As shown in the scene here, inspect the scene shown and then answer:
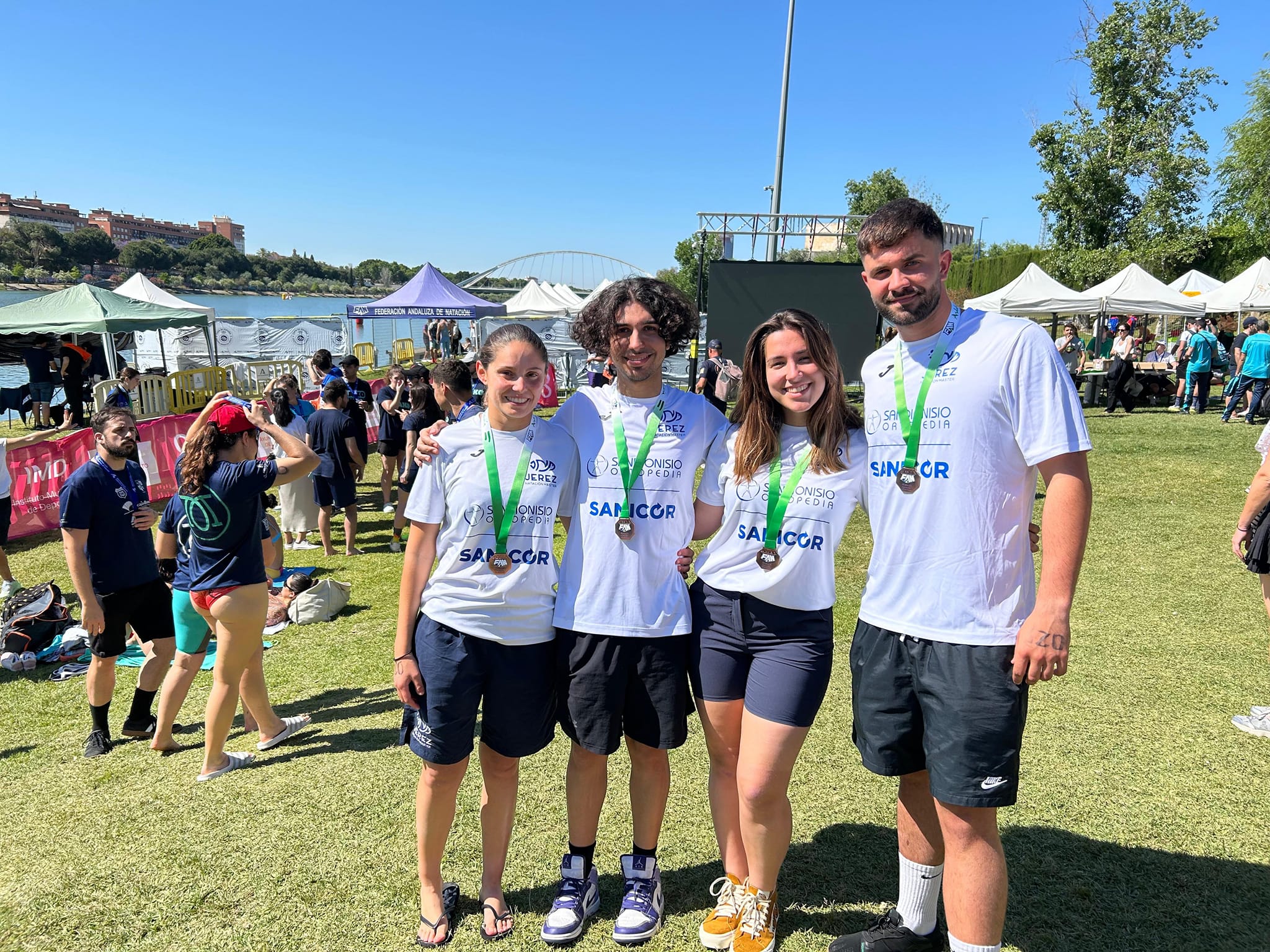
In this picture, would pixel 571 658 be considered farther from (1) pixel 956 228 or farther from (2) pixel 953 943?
(1) pixel 956 228

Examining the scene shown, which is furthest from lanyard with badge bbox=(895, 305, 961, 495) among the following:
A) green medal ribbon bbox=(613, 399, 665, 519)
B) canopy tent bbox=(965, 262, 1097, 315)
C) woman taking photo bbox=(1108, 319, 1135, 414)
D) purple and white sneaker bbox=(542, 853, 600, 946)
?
canopy tent bbox=(965, 262, 1097, 315)

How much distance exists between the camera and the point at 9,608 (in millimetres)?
5637

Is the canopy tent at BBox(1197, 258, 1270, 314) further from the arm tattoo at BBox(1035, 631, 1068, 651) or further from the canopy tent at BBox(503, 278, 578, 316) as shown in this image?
the arm tattoo at BBox(1035, 631, 1068, 651)

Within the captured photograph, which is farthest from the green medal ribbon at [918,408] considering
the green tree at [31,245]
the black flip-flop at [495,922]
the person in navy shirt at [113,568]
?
the green tree at [31,245]

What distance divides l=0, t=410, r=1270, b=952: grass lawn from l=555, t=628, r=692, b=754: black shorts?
0.79 m

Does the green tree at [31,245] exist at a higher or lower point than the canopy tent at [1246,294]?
higher

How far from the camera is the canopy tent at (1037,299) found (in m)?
18.0

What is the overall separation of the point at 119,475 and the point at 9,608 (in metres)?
2.53

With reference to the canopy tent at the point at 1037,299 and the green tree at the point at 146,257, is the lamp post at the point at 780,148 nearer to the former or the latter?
the canopy tent at the point at 1037,299

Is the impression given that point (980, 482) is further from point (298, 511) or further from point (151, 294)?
point (151, 294)

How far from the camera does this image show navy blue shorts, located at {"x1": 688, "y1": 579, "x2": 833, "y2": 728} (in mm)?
2295

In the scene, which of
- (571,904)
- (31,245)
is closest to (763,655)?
(571,904)

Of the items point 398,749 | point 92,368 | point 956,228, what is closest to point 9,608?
point 398,749

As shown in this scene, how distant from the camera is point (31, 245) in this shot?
Result: 61.0 m
